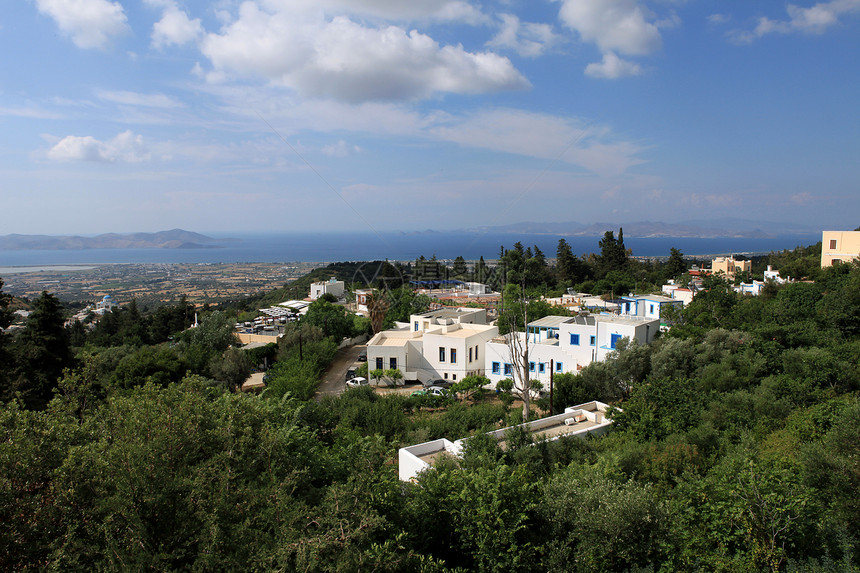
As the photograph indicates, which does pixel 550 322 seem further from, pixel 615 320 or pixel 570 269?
pixel 570 269

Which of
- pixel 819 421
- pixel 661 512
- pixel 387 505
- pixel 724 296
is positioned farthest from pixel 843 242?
pixel 387 505

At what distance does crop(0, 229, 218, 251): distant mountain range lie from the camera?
10594 centimetres

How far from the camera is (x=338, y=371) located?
24.6m

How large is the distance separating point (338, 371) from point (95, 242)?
147828mm

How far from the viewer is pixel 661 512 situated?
5664mm

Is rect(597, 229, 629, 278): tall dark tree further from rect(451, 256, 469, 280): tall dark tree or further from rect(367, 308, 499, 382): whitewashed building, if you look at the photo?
rect(367, 308, 499, 382): whitewashed building

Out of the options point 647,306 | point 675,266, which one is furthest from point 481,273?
point 647,306

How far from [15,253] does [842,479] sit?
506 feet

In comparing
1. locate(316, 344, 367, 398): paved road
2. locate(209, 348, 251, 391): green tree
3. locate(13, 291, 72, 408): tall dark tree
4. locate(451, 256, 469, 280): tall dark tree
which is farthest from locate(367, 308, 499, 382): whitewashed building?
locate(451, 256, 469, 280): tall dark tree

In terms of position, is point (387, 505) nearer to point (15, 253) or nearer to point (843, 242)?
point (843, 242)

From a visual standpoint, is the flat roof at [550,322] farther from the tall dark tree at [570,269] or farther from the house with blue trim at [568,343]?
the tall dark tree at [570,269]

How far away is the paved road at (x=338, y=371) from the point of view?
21.4 meters

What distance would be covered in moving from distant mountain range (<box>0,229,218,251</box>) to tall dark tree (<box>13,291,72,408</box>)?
111 meters

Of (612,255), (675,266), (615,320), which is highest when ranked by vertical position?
(612,255)
